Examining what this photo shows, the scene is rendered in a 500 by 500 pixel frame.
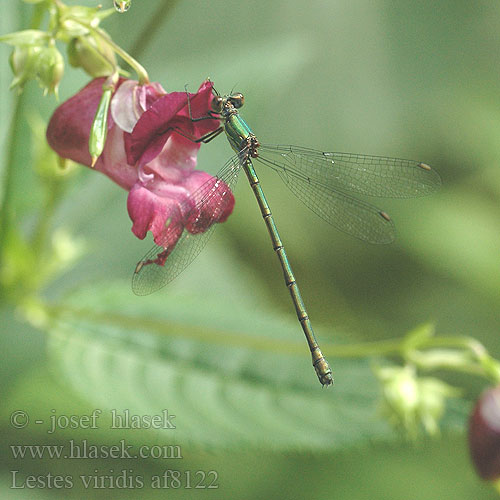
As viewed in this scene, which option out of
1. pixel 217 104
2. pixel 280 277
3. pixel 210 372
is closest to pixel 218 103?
pixel 217 104

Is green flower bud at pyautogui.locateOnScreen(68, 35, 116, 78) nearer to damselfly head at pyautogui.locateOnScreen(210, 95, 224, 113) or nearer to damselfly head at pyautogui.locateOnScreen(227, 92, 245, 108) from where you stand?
damselfly head at pyautogui.locateOnScreen(210, 95, 224, 113)

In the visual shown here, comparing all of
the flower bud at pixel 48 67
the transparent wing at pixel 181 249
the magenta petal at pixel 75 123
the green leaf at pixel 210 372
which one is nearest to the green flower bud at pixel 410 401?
the green leaf at pixel 210 372

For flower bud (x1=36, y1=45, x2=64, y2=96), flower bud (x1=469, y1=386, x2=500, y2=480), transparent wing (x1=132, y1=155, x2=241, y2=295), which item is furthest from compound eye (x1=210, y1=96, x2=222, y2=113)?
flower bud (x1=469, y1=386, x2=500, y2=480)

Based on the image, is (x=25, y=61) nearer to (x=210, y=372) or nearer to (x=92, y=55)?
(x=92, y=55)

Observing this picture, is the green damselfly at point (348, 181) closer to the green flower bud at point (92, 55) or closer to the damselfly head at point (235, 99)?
the damselfly head at point (235, 99)

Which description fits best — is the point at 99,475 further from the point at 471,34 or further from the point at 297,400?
the point at 471,34

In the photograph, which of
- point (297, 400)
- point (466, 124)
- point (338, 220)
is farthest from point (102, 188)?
point (466, 124)
